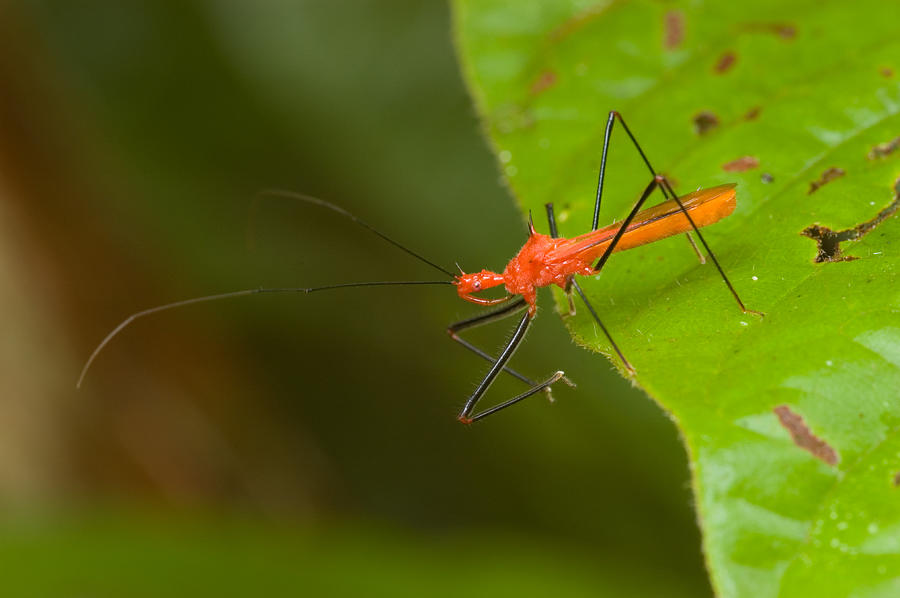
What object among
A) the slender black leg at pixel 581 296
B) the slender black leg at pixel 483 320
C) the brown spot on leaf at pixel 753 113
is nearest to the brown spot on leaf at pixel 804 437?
the slender black leg at pixel 581 296

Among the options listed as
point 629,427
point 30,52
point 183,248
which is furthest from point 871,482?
point 30,52

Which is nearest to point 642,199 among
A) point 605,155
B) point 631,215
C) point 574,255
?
point 631,215

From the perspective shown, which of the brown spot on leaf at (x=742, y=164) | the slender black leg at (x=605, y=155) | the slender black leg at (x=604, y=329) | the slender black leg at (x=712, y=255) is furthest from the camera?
the slender black leg at (x=605, y=155)

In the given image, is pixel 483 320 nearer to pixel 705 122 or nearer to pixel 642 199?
pixel 642 199

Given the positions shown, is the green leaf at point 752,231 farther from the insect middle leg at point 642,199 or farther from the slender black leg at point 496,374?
the slender black leg at point 496,374

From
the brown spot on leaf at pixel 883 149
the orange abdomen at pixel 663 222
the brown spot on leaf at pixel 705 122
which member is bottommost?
the brown spot on leaf at pixel 883 149

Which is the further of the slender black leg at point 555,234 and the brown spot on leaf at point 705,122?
the brown spot on leaf at point 705,122

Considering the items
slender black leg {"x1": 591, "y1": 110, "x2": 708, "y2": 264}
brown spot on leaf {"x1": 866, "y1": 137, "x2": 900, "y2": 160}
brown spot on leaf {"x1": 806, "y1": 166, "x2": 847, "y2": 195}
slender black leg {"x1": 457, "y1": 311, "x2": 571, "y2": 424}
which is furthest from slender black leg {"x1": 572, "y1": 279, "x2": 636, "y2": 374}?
brown spot on leaf {"x1": 866, "y1": 137, "x2": 900, "y2": 160}

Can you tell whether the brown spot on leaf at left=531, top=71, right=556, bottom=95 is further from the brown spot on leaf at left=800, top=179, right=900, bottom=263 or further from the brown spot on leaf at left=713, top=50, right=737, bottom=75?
the brown spot on leaf at left=800, top=179, right=900, bottom=263
